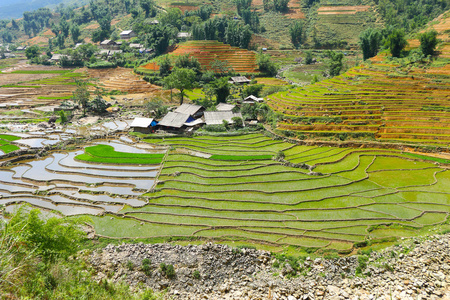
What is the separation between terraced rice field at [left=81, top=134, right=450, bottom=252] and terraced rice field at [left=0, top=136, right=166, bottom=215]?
2388 millimetres

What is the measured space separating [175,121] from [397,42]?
176 feet

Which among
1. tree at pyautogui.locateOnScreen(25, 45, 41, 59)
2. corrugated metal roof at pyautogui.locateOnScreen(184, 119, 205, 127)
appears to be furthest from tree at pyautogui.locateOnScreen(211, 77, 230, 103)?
tree at pyautogui.locateOnScreen(25, 45, 41, 59)

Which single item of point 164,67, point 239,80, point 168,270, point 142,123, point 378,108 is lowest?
point 168,270

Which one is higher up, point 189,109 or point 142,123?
point 189,109

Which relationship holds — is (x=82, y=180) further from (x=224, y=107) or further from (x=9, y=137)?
(x=224, y=107)

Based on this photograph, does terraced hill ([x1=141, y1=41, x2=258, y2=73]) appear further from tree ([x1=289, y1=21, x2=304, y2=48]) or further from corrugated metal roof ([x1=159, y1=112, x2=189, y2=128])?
corrugated metal roof ([x1=159, y1=112, x2=189, y2=128])

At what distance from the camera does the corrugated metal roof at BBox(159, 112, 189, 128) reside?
160ft

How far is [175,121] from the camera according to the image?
49.4m

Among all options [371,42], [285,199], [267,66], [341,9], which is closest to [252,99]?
[267,66]

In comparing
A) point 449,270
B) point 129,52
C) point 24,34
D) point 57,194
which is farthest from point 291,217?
point 24,34

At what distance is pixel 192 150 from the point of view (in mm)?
41469

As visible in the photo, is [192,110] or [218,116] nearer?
[218,116]

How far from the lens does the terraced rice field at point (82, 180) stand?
30.1 m

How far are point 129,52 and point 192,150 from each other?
3367 inches
